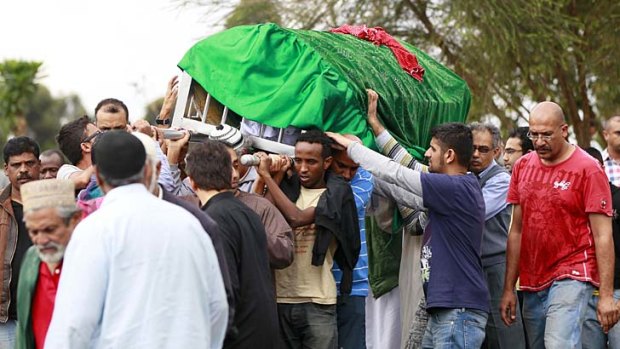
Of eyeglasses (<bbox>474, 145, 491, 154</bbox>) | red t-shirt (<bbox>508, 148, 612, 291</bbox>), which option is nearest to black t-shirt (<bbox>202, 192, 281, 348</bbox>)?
red t-shirt (<bbox>508, 148, 612, 291</bbox>)

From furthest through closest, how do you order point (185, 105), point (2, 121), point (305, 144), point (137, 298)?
point (2, 121) → point (185, 105) → point (305, 144) → point (137, 298)

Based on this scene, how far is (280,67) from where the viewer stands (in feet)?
26.8

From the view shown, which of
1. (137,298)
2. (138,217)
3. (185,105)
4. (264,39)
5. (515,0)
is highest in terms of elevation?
(515,0)

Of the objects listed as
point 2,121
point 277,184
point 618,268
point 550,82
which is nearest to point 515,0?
point 550,82

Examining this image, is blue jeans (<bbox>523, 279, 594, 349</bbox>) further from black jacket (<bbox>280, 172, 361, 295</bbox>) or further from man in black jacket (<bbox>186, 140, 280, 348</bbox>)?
man in black jacket (<bbox>186, 140, 280, 348</bbox>)

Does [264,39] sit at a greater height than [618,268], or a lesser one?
greater

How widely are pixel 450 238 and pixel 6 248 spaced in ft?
9.78

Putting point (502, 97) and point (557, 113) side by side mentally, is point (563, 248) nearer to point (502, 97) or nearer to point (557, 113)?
point (557, 113)

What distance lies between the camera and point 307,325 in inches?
299

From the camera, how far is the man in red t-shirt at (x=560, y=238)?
7.81 meters

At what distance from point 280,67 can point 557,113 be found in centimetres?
189

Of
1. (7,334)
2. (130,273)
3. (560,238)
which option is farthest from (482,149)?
(130,273)

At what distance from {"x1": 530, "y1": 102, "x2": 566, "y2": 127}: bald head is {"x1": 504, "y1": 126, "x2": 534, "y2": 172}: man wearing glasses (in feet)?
7.96

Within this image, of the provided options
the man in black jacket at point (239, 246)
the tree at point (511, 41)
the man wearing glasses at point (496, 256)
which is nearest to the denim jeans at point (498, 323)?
the man wearing glasses at point (496, 256)
